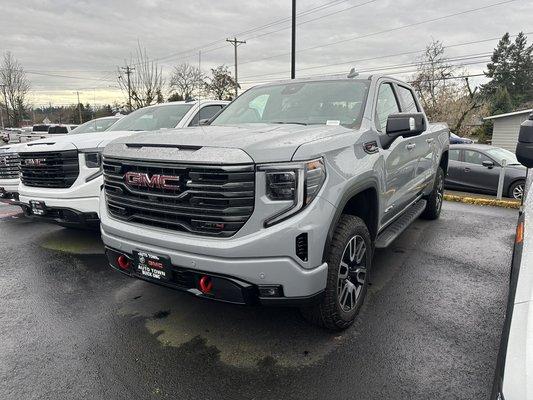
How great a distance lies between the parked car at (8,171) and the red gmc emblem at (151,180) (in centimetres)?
474

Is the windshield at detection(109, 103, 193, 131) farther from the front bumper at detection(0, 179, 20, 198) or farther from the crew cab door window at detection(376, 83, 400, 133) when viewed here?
the crew cab door window at detection(376, 83, 400, 133)

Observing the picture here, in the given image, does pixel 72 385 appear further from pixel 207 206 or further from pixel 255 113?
pixel 255 113

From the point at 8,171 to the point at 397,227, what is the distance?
632cm

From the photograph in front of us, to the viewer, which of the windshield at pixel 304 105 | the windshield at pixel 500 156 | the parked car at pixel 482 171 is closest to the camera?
the windshield at pixel 304 105

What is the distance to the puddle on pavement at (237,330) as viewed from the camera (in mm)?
2850

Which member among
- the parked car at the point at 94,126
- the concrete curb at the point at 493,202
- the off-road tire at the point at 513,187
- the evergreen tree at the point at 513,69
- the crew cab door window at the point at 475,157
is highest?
the evergreen tree at the point at 513,69

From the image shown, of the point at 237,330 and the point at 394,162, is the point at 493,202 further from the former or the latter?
the point at 237,330

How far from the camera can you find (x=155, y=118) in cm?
654

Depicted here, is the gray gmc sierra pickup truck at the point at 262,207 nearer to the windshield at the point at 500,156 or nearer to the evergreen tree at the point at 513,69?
the windshield at the point at 500,156

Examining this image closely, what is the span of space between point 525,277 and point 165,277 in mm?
2133

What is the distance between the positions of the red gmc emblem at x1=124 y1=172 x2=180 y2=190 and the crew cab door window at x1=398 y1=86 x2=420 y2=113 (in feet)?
10.1

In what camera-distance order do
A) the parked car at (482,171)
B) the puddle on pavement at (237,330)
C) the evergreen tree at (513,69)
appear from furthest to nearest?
the evergreen tree at (513,69)
the parked car at (482,171)
the puddle on pavement at (237,330)

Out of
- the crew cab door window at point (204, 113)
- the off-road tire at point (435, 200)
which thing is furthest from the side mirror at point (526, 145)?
the crew cab door window at point (204, 113)

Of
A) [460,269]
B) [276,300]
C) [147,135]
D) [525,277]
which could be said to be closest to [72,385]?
[276,300]
